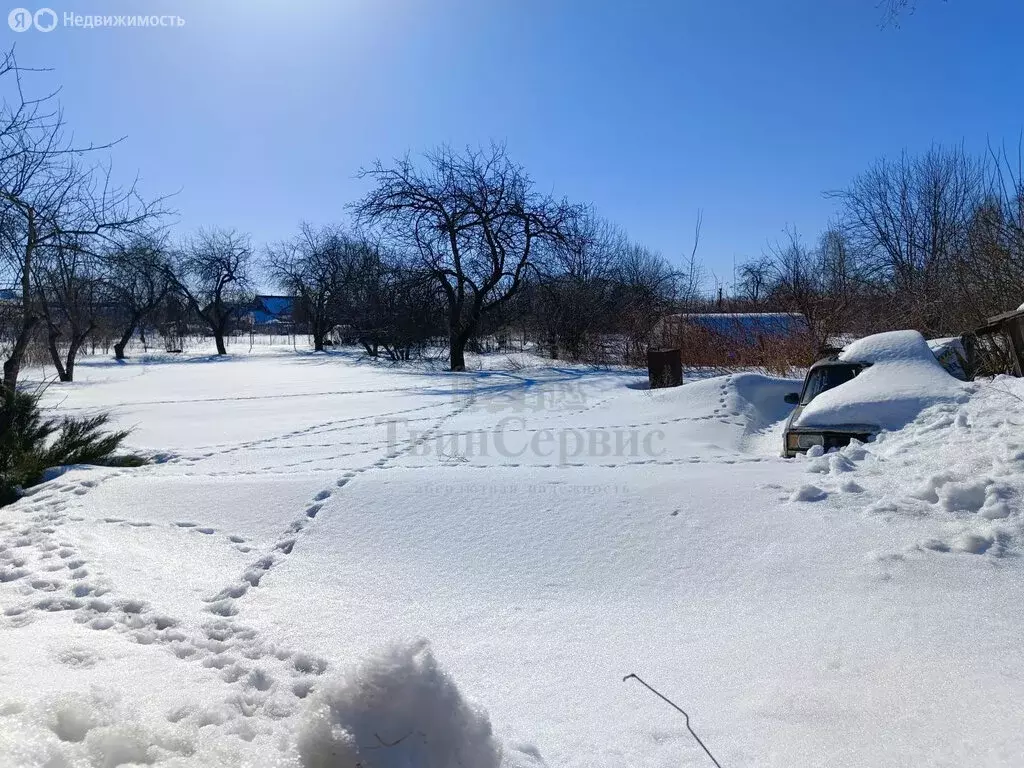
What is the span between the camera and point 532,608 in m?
3.23

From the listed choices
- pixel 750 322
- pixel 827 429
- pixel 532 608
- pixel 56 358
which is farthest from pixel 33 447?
pixel 56 358

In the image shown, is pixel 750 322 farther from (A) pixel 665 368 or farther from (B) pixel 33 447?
(B) pixel 33 447

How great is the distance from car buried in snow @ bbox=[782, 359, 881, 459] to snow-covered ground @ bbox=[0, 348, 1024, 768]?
0.52 metres

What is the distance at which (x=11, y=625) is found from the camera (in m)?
2.72

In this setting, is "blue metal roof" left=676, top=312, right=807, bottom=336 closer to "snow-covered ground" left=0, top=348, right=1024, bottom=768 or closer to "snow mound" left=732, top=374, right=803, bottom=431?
"snow mound" left=732, top=374, right=803, bottom=431

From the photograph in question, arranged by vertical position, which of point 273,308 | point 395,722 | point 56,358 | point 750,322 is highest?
point 273,308

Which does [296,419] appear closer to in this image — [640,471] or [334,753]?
[640,471]

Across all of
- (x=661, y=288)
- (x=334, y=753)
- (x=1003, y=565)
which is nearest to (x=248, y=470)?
(x=334, y=753)

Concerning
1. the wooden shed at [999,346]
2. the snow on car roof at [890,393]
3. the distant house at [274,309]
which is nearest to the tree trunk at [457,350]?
the wooden shed at [999,346]

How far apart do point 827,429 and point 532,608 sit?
385cm

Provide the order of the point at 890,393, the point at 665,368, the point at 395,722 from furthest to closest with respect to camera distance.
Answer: the point at 665,368, the point at 890,393, the point at 395,722

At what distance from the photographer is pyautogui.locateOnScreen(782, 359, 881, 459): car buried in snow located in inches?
222

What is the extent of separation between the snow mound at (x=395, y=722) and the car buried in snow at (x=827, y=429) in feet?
14.9

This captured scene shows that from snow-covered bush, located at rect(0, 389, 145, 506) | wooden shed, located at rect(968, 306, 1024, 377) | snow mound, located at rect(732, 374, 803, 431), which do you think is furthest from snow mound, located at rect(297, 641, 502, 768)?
wooden shed, located at rect(968, 306, 1024, 377)
